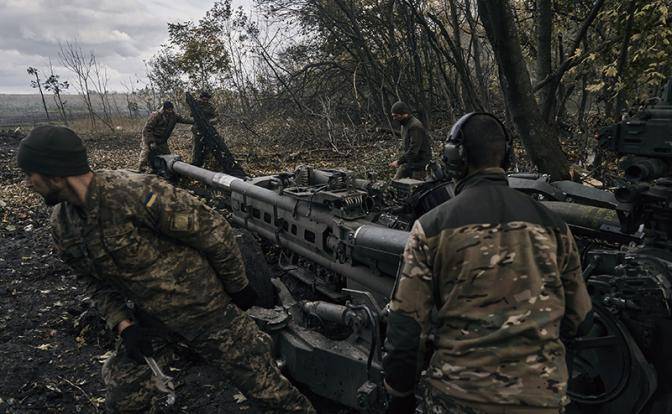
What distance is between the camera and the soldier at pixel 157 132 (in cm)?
997

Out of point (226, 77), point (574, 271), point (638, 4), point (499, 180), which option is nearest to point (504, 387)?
point (574, 271)

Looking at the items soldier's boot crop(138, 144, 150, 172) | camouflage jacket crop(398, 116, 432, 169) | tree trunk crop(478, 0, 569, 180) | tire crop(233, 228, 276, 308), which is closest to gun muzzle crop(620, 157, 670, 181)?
tree trunk crop(478, 0, 569, 180)

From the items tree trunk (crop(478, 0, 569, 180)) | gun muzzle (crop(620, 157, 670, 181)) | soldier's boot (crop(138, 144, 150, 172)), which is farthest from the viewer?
soldier's boot (crop(138, 144, 150, 172))

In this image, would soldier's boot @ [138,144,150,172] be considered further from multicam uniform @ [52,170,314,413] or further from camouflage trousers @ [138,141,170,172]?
multicam uniform @ [52,170,314,413]

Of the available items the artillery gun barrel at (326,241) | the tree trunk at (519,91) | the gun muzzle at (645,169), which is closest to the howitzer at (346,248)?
the artillery gun barrel at (326,241)

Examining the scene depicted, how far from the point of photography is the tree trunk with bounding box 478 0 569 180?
5301 mm

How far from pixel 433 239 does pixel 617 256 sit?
1.58 metres

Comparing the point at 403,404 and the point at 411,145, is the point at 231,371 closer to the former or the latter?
the point at 403,404

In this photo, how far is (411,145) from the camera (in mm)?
7977

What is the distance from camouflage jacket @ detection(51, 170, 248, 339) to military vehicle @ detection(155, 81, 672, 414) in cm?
101

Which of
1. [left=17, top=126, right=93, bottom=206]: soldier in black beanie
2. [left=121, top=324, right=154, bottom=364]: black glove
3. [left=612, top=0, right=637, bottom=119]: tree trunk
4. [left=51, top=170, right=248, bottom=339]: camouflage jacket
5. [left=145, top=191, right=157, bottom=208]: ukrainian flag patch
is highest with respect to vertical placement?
[left=612, top=0, right=637, bottom=119]: tree trunk

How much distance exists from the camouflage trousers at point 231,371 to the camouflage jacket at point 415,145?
17.9 feet

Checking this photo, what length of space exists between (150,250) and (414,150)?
5.86 meters

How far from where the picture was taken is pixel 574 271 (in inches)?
81.7
